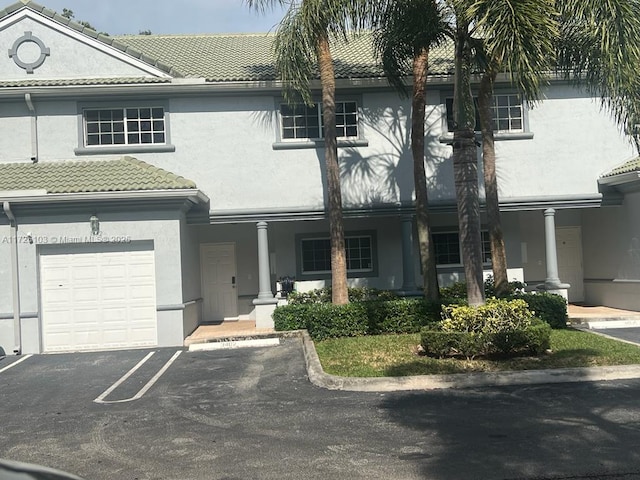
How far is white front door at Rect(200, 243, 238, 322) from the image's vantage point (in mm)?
17453

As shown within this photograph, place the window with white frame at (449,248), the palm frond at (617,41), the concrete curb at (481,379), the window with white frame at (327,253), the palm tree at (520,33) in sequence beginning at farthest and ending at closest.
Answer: the window with white frame at (449,248) < the window with white frame at (327,253) < the palm frond at (617,41) < the palm tree at (520,33) < the concrete curb at (481,379)

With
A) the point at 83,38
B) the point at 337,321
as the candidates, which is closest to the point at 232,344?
the point at 337,321

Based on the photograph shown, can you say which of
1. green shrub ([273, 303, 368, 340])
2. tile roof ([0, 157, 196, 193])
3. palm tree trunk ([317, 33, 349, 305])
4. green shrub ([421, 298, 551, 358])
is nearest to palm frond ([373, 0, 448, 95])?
palm tree trunk ([317, 33, 349, 305])

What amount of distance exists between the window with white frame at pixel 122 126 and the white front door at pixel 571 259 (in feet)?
38.0

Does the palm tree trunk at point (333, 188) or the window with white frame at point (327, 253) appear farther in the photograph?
the window with white frame at point (327, 253)

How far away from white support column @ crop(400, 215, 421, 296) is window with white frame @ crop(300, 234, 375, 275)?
4.14 feet

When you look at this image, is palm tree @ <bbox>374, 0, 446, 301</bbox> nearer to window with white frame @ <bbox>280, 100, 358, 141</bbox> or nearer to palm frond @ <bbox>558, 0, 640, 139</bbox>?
window with white frame @ <bbox>280, 100, 358, 141</bbox>

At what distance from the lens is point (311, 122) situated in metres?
16.0

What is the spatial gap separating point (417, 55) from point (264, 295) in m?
6.56

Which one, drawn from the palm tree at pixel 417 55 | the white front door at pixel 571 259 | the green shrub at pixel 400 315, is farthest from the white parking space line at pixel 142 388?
the white front door at pixel 571 259

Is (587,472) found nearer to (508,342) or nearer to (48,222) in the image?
(508,342)

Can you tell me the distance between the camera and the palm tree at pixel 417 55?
11992 mm

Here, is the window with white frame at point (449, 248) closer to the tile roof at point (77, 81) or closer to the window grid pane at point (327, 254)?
the window grid pane at point (327, 254)

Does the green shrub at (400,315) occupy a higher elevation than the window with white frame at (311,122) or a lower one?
lower
